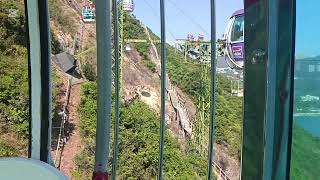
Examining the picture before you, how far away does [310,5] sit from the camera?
921 mm

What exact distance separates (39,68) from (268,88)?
0.82m

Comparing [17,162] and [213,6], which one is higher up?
[213,6]

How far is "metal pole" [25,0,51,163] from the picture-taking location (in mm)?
1434

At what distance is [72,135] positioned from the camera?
35.6ft

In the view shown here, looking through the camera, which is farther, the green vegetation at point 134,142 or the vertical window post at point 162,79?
the green vegetation at point 134,142

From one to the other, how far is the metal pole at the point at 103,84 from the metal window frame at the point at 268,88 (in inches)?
14.8

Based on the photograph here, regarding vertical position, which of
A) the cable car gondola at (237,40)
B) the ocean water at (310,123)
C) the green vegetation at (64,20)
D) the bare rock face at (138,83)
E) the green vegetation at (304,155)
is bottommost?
the bare rock face at (138,83)

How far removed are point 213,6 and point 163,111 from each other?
29 centimetres

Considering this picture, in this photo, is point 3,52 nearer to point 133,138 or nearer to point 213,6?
point 133,138

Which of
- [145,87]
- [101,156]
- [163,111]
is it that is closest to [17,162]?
[101,156]

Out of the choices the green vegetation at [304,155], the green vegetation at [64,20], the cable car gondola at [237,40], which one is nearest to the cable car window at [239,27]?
the cable car gondola at [237,40]

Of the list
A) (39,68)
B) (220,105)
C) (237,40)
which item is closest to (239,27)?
(237,40)

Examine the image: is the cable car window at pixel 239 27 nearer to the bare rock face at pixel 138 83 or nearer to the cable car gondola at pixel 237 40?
the cable car gondola at pixel 237 40

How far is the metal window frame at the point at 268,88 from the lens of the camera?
2.92 ft
